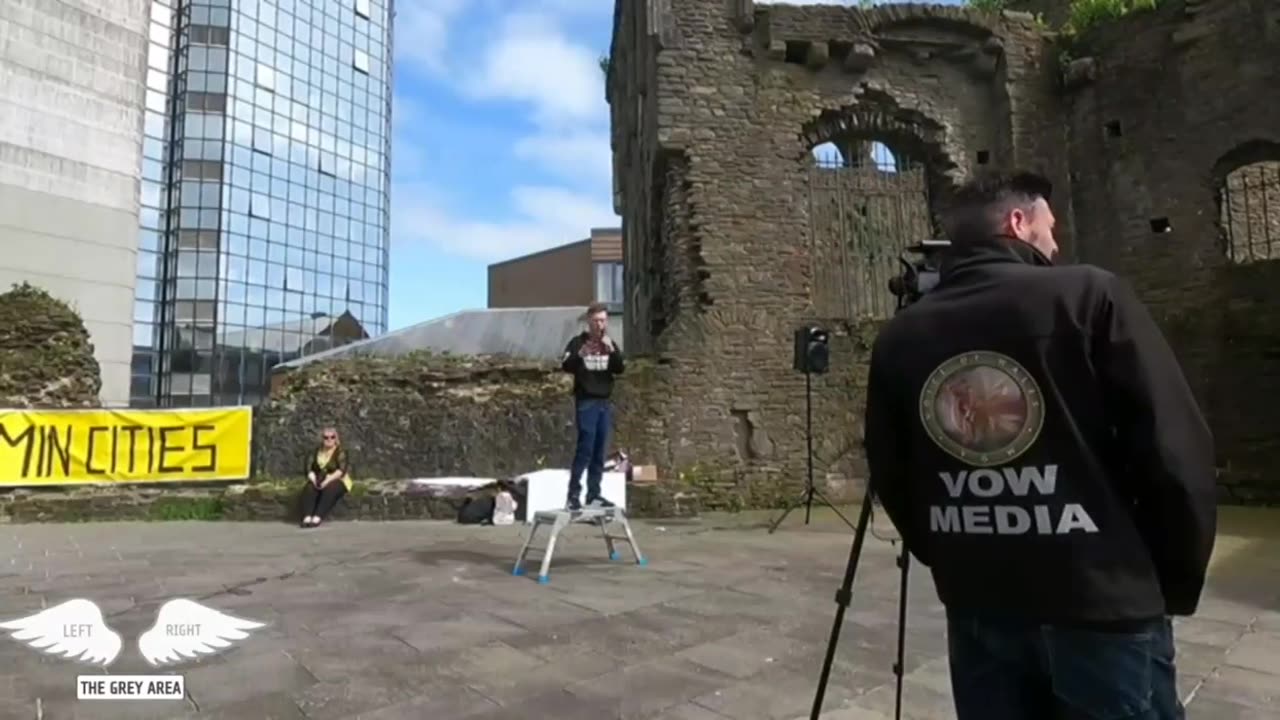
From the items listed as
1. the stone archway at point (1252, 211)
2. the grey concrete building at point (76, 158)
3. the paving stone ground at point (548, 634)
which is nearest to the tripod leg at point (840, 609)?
the paving stone ground at point (548, 634)

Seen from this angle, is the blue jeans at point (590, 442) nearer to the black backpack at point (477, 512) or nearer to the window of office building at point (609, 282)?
the black backpack at point (477, 512)

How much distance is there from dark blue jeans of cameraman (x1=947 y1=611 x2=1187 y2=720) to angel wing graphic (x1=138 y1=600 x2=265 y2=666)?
354 centimetres

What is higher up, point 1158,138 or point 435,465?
point 1158,138

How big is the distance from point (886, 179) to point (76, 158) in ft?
103

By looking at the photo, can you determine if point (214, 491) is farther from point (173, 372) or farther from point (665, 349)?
point (173, 372)

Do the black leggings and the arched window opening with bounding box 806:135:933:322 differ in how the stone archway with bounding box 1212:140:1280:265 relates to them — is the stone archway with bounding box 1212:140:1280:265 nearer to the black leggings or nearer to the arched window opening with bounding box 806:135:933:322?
the arched window opening with bounding box 806:135:933:322

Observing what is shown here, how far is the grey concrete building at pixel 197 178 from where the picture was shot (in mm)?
29328

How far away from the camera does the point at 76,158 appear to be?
1184 inches

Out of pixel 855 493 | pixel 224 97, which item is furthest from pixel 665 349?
pixel 224 97

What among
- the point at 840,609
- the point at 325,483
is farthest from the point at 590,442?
the point at 325,483

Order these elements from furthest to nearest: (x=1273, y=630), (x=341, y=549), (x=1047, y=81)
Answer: (x=1047, y=81), (x=341, y=549), (x=1273, y=630)

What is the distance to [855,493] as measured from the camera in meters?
11.1

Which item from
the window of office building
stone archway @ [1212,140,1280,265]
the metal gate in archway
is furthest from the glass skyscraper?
stone archway @ [1212,140,1280,265]

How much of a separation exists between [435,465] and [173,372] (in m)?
42.4
